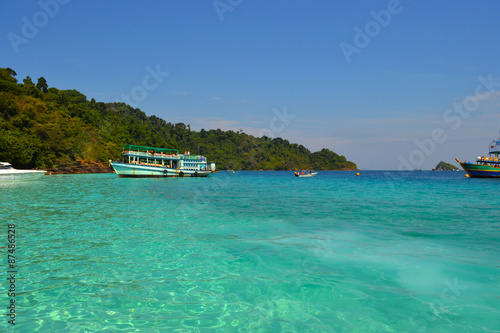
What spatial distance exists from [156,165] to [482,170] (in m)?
88.6

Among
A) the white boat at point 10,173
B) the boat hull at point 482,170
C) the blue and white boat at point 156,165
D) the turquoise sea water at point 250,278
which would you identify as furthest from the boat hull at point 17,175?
the boat hull at point 482,170

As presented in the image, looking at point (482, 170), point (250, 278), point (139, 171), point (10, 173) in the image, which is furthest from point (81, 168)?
point (482, 170)

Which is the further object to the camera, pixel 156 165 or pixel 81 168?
pixel 81 168

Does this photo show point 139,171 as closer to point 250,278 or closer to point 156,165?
point 156,165

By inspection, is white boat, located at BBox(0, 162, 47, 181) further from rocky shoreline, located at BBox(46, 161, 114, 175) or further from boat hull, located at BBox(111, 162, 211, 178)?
rocky shoreline, located at BBox(46, 161, 114, 175)

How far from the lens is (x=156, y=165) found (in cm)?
7656

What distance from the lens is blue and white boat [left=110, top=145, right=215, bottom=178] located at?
71938 millimetres

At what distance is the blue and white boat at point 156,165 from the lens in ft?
236

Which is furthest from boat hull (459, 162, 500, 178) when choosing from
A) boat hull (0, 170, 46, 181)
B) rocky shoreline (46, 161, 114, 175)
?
rocky shoreline (46, 161, 114, 175)

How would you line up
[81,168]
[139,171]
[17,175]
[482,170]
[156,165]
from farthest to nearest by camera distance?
1. [81,168]
2. [482,170]
3. [156,165]
4. [139,171]
5. [17,175]

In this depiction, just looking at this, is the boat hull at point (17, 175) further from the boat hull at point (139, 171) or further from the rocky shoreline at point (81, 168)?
the rocky shoreline at point (81, 168)

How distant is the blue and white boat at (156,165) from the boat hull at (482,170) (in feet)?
247

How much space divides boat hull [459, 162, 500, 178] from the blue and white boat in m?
75.4

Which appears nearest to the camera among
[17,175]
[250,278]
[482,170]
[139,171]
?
[250,278]
